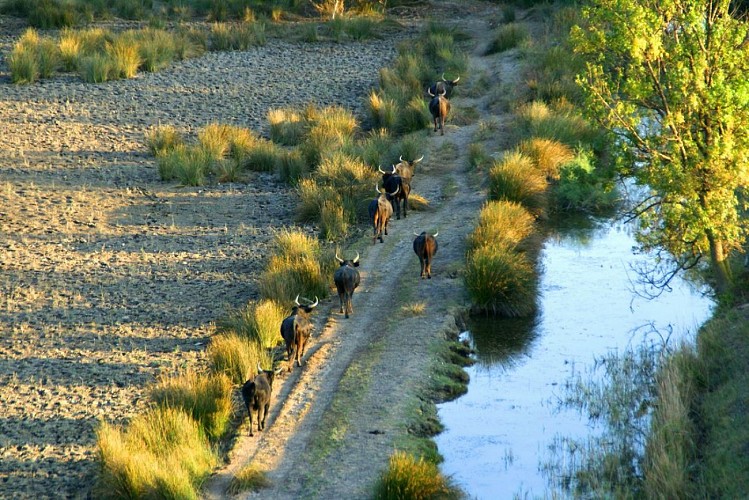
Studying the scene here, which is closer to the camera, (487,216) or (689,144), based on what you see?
(689,144)

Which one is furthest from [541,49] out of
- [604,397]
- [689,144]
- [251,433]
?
[251,433]

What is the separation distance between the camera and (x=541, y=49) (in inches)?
1277

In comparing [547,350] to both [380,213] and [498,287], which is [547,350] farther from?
[380,213]

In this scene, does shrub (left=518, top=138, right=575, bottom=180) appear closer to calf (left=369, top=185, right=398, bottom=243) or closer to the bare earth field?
the bare earth field

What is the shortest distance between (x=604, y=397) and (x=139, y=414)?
579cm

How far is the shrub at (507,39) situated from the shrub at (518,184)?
41.6ft

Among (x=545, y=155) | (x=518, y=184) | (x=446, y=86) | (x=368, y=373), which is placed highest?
(x=368, y=373)

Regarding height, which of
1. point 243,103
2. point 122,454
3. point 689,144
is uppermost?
point 689,144

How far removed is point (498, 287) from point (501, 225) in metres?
2.46

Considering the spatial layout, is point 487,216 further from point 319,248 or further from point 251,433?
point 251,433

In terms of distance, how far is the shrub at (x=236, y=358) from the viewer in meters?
14.1

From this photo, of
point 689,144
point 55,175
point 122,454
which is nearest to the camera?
point 122,454

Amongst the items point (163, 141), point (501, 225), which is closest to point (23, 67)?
point (163, 141)

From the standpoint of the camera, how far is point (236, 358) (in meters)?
14.2
